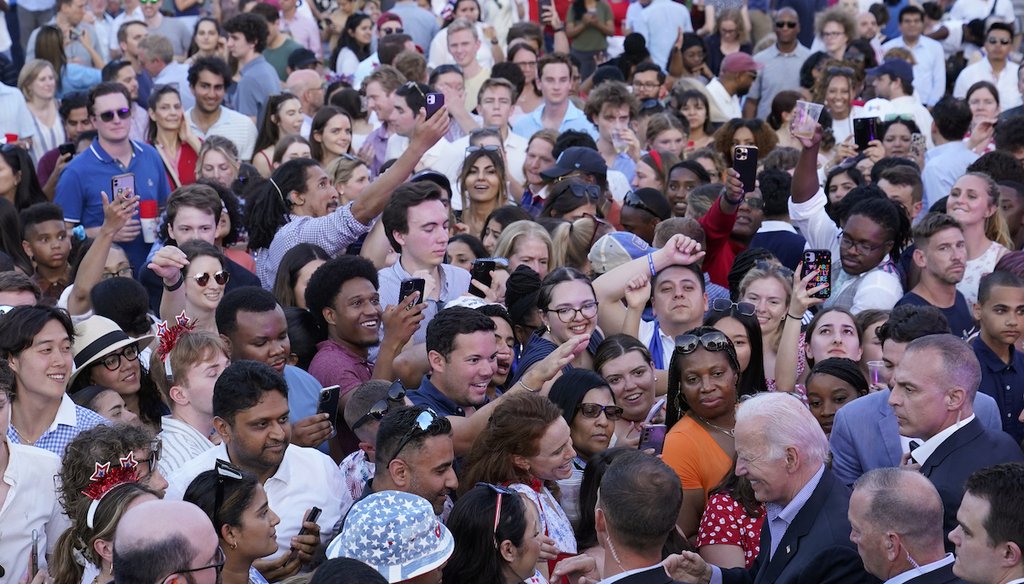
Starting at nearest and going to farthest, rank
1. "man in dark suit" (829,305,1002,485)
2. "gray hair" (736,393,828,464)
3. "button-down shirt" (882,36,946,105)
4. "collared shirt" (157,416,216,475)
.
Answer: "gray hair" (736,393,828,464)
"collared shirt" (157,416,216,475)
"man in dark suit" (829,305,1002,485)
"button-down shirt" (882,36,946,105)

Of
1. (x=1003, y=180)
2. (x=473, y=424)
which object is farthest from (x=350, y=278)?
(x=1003, y=180)

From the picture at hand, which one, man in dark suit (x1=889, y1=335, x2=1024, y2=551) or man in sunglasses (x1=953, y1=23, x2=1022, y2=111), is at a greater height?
man in dark suit (x1=889, y1=335, x2=1024, y2=551)

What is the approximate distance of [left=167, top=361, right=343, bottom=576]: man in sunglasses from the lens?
4.86m

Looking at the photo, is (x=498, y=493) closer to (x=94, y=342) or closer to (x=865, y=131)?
(x=94, y=342)

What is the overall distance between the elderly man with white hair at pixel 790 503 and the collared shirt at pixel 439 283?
227cm

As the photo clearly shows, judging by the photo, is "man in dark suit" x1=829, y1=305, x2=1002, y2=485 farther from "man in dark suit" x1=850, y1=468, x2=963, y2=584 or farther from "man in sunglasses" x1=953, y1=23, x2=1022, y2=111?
"man in sunglasses" x1=953, y1=23, x2=1022, y2=111

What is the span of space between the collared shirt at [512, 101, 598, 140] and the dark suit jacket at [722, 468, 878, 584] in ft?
20.8

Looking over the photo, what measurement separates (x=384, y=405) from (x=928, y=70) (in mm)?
10200

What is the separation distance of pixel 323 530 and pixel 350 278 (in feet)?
5.25

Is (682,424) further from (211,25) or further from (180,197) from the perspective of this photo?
(211,25)

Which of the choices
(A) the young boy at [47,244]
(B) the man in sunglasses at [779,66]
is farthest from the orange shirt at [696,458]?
(B) the man in sunglasses at [779,66]

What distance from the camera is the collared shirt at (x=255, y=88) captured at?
459 inches

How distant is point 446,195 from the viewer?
746cm

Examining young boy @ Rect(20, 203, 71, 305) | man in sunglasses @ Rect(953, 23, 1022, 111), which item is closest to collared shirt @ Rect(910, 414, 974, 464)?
young boy @ Rect(20, 203, 71, 305)
